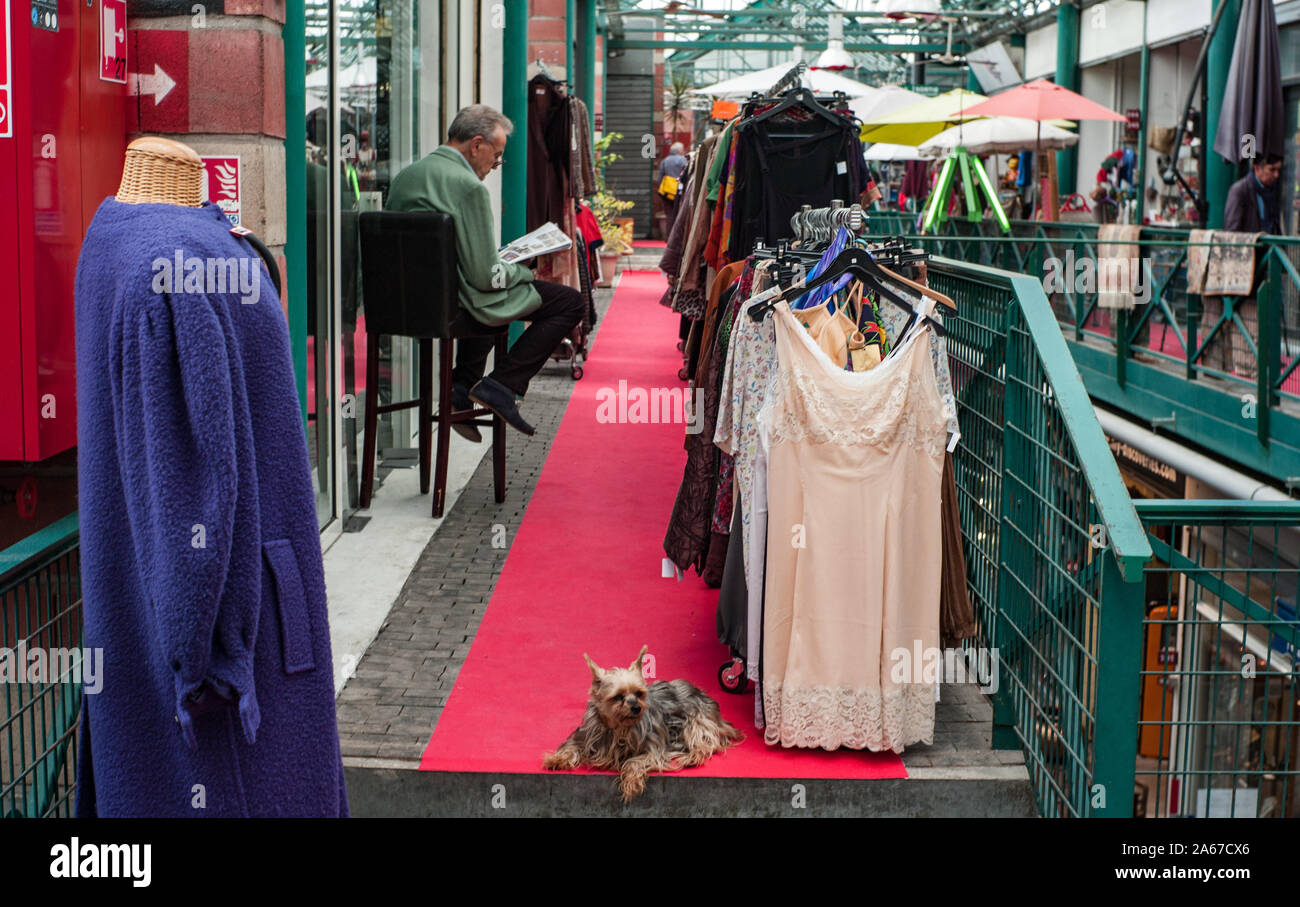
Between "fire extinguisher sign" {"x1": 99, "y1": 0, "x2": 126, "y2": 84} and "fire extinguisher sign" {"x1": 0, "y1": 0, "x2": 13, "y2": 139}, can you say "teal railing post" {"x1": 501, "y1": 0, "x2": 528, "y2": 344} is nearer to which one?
"fire extinguisher sign" {"x1": 99, "y1": 0, "x2": 126, "y2": 84}

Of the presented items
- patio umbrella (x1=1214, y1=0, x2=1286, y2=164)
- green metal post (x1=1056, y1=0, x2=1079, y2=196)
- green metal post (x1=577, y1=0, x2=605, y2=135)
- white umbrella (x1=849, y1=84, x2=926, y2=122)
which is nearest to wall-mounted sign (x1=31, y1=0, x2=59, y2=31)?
patio umbrella (x1=1214, y1=0, x2=1286, y2=164)

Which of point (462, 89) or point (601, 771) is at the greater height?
point (462, 89)

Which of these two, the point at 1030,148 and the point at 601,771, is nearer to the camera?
the point at 601,771

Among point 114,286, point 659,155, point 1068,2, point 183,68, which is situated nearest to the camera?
point 114,286

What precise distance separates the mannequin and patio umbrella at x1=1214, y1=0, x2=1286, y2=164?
887 cm

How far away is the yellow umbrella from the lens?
1348 cm

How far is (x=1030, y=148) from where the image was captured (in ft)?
47.3

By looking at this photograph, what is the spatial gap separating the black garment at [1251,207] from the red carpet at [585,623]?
4.32 meters
